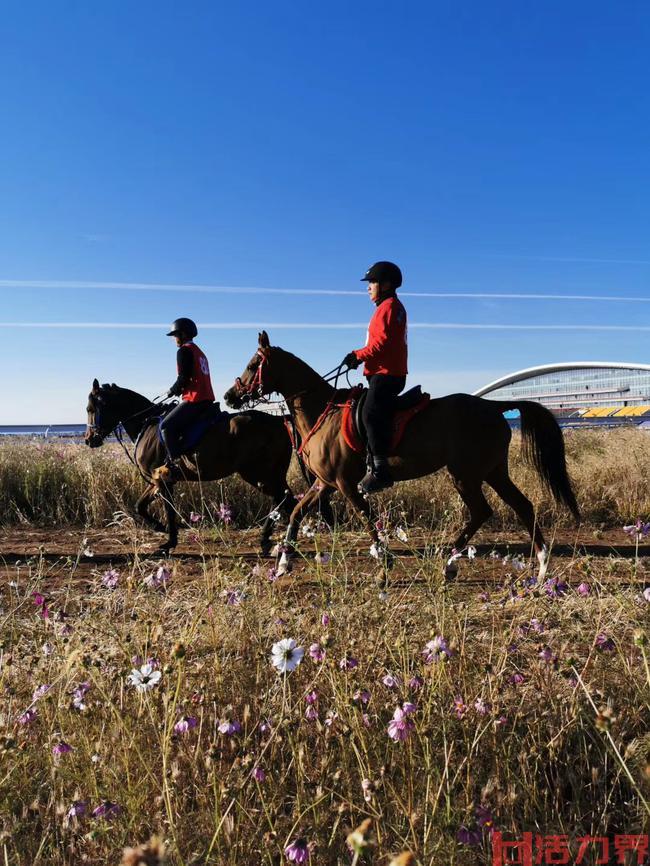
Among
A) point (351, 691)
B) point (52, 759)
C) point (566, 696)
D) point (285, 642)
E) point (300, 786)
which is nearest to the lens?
point (285, 642)

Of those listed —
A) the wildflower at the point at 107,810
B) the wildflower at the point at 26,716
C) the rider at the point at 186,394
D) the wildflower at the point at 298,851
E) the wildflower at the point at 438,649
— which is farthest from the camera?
the rider at the point at 186,394

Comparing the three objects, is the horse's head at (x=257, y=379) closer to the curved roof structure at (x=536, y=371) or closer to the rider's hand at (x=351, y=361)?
the rider's hand at (x=351, y=361)

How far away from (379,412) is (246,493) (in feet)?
13.7

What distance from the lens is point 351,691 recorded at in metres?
2.57

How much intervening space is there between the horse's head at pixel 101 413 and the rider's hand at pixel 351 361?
398cm

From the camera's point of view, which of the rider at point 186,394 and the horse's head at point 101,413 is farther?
the horse's head at point 101,413

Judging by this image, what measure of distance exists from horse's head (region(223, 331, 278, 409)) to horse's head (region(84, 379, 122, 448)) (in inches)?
94.0

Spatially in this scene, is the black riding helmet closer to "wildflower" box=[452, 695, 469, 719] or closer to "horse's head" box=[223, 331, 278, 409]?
"horse's head" box=[223, 331, 278, 409]

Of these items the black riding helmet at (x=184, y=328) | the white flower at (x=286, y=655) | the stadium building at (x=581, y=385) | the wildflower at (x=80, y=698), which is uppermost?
the stadium building at (x=581, y=385)

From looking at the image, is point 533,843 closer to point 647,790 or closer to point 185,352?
point 647,790

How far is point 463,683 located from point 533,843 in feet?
2.28

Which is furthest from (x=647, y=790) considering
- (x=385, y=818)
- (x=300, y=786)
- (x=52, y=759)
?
(x=52, y=759)

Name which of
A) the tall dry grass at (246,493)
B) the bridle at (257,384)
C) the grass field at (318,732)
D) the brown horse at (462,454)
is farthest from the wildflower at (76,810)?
the tall dry grass at (246,493)

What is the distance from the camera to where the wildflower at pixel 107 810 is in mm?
1951
